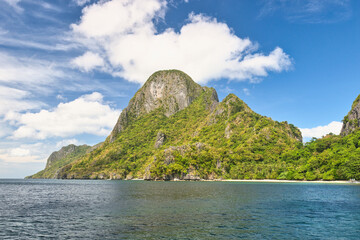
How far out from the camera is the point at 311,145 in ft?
620

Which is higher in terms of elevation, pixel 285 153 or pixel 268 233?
pixel 285 153

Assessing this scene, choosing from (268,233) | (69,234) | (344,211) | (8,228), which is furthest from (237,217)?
(8,228)

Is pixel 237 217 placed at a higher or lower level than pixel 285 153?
lower

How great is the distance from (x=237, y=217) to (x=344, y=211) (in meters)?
20.0

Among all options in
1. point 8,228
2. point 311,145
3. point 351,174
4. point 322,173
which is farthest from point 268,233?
point 311,145

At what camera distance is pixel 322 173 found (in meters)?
145

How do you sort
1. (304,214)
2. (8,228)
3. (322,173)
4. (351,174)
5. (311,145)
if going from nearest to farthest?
1. (8,228)
2. (304,214)
3. (351,174)
4. (322,173)
5. (311,145)

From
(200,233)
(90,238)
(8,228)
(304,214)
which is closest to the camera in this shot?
(90,238)

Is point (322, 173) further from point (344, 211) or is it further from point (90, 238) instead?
point (90, 238)

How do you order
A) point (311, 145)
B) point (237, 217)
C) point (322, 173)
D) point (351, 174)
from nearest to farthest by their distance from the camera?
point (237, 217) → point (351, 174) → point (322, 173) → point (311, 145)

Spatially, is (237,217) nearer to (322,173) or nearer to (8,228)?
(8,228)

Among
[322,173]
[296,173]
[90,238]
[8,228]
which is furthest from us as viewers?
[296,173]

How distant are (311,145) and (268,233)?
18692 centimetres

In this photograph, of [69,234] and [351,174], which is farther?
[351,174]
